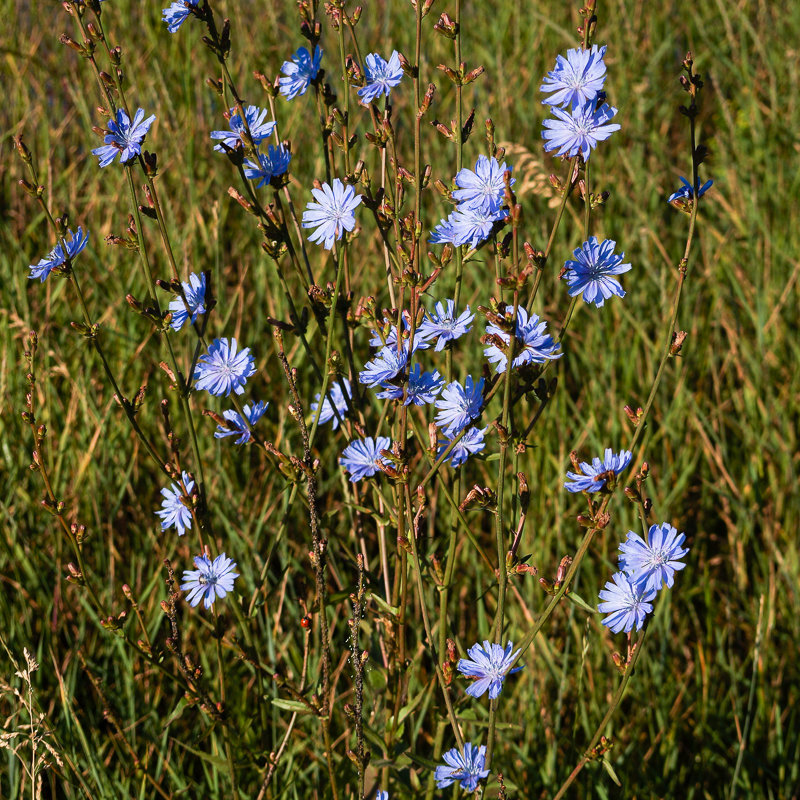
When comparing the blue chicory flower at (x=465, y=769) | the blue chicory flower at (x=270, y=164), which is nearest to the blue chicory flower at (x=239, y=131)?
the blue chicory flower at (x=270, y=164)

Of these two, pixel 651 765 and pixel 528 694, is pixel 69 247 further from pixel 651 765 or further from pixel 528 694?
pixel 651 765

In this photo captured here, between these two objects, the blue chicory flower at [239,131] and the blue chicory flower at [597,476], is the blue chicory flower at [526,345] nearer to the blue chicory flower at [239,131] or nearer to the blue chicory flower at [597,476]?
the blue chicory flower at [597,476]

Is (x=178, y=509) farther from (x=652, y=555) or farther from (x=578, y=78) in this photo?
(x=578, y=78)

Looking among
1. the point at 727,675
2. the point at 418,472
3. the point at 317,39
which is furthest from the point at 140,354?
the point at 727,675

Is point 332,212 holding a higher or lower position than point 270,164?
lower

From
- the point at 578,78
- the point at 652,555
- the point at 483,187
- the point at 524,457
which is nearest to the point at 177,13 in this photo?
the point at 483,187

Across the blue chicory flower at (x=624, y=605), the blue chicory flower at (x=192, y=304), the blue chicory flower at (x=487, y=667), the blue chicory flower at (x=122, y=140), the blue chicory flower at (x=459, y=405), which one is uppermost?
the blue chicory flower at (x=122, y=140)

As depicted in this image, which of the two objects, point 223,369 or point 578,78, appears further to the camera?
point 223,369

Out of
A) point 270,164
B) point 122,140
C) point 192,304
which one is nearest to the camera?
point 122,140

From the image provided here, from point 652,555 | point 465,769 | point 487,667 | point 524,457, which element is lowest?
point 465,769
